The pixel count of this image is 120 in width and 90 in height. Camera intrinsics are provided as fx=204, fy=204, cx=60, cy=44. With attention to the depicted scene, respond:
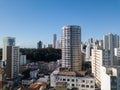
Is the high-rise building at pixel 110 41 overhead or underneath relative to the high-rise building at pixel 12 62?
overhead

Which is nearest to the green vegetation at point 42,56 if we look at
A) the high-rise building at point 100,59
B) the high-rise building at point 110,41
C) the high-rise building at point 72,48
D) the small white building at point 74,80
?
the high-rise building at point 110,41

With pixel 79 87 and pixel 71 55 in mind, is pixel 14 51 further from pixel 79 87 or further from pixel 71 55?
pixel 79 87

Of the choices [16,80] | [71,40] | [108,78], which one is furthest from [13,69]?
[108,78]

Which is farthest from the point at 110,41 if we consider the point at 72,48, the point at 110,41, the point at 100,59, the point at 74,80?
the point at 74,80

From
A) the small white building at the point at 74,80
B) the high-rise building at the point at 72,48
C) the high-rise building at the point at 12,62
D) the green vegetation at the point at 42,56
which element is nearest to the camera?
the small white building at the point at 74,80

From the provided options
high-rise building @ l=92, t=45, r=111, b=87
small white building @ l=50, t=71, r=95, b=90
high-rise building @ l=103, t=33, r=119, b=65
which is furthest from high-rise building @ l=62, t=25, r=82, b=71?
high-rise building @ l=103, t=33, r=119, b=65

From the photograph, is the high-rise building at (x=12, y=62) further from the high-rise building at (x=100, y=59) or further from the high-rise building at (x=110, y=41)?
the high-rise building at (x=110, y=41)

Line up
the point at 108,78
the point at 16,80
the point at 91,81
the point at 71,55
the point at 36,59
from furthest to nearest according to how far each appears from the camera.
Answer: the point at 36,59
the point at 71,55
the point at 16,80
the point at 91,81
the point at 108,78
